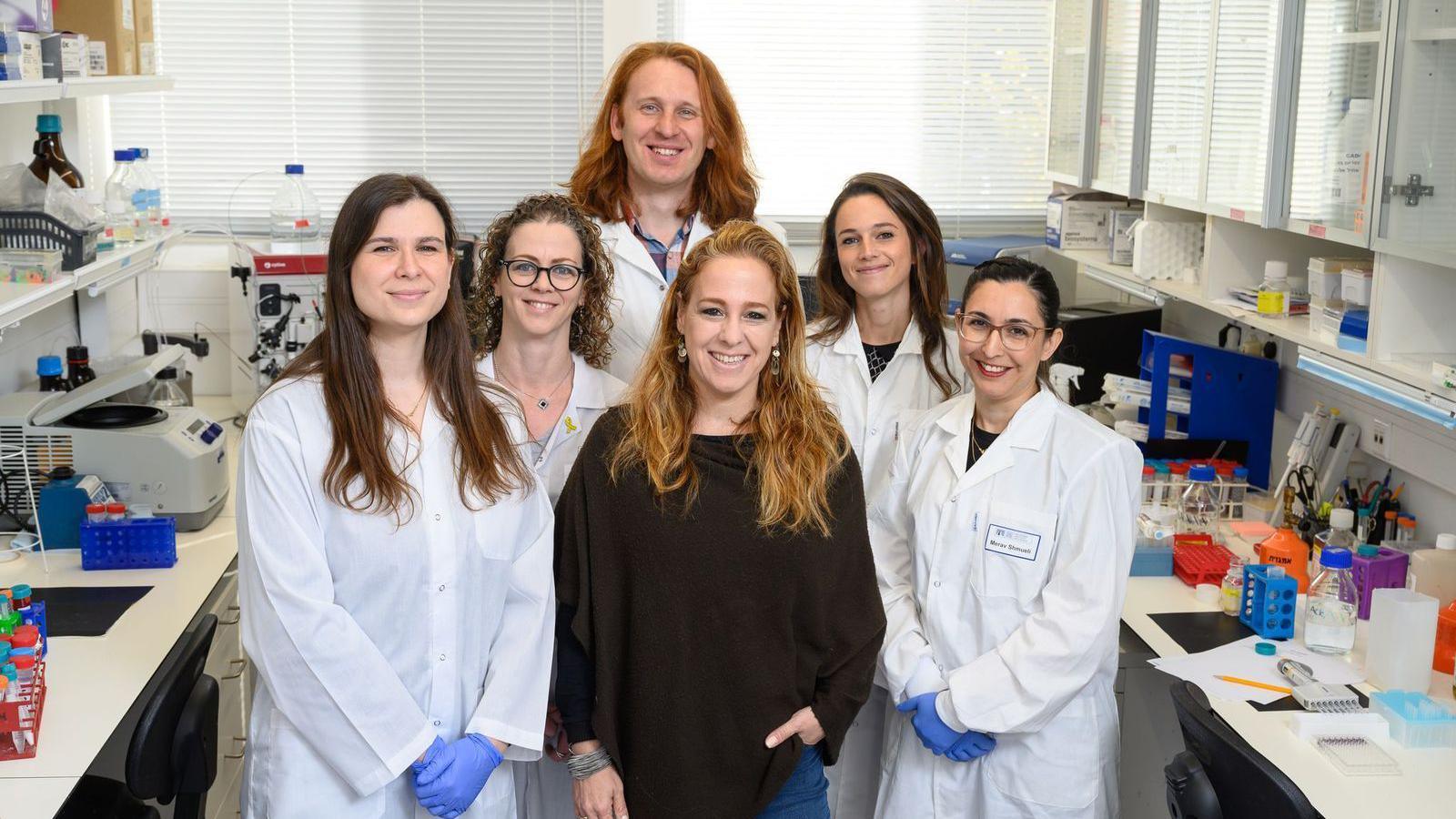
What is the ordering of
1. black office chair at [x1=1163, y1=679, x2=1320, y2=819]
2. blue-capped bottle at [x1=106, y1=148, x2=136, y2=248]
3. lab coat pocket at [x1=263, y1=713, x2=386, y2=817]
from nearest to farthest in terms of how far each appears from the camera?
1. black office chair at [x1=1163, y1=679, x2=1320, y2=819]
2. lab coat pocket at [x1=263, y1=713, x2=386, y2=817]
3. blue-capped bottle at [x1=106, y1=148, x2=136, y2=248]

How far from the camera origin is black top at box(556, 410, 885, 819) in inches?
73.9

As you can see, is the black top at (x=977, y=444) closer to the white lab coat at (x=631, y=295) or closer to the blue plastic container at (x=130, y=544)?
the white lab coat at (x=631, y=295)

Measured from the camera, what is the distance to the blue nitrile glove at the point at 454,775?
1801 mm

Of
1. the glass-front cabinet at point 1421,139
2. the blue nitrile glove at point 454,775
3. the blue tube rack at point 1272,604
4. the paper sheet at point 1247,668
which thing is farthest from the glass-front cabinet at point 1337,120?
the blue nitrile glove at point 454,775

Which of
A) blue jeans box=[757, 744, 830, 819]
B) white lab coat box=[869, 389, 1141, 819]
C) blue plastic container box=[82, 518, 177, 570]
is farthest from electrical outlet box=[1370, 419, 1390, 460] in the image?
blue plastic container box=[82, 518, 177, 570]

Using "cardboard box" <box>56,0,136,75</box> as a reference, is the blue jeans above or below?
below

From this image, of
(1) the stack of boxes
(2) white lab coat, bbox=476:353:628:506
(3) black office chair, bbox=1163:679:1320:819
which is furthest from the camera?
(1) the stack of boxes

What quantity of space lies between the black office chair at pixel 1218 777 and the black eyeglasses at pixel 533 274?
1.14 meters

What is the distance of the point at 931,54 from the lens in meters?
4.53

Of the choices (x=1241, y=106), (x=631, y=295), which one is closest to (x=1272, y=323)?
(x=1241, y=106)

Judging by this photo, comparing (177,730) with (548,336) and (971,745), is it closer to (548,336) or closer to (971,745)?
(548,336)

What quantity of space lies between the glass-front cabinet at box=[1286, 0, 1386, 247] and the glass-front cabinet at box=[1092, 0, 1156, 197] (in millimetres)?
756

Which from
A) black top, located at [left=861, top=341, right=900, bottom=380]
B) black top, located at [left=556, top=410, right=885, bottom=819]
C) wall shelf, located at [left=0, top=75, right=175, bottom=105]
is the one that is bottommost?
black top, located at [left=556, top=410, right=885, bottom=819]

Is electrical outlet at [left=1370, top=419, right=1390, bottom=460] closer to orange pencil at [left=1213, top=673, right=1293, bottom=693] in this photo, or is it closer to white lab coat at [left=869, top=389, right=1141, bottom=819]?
orange pencil at [left=1213, top=673, right=1293, bottom=693]
